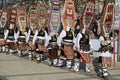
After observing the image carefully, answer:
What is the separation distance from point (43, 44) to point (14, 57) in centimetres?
258

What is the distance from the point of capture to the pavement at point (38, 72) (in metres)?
10.7

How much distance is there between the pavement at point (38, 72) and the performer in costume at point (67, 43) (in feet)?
1.45

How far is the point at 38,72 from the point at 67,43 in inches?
52.8

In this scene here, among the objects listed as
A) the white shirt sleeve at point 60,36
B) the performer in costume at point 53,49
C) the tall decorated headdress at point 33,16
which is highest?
the tall decorated headdress at point 33,16

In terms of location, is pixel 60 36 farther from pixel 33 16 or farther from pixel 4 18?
pixel 4 18

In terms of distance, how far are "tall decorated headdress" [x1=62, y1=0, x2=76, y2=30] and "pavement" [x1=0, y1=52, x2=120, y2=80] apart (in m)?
1.47

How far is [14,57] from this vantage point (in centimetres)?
1582

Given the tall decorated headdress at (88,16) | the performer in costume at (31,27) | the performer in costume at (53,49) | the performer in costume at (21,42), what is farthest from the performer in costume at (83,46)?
the performer in costume at (21,42)

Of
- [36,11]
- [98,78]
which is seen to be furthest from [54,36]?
[98,78]

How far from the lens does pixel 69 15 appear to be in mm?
12367

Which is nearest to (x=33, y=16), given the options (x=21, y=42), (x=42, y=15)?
(x=42, y=15)

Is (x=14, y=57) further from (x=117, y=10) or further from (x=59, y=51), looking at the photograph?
(x=117, y=10)

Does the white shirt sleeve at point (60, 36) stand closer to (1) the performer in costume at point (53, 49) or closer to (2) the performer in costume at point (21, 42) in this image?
(1) the performer in costume at point (53, 49)

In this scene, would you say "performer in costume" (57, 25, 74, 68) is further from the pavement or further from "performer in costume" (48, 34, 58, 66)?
"performer in costume" (48, 34, 58, 66)
